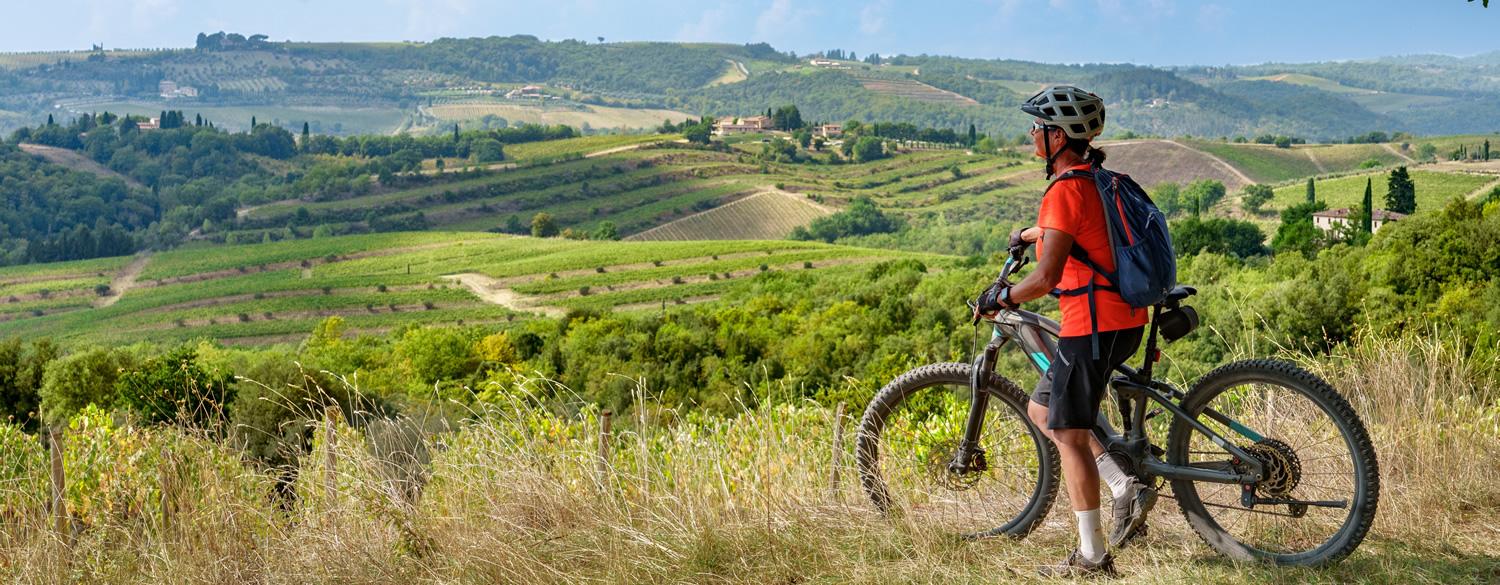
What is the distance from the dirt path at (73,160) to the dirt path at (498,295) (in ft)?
283

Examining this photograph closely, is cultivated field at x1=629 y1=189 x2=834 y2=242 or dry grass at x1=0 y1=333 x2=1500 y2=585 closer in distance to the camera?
dry grass at x1=0 y1=333 x2=1500 y2=585

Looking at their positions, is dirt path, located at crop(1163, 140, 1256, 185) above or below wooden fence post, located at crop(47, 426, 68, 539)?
below

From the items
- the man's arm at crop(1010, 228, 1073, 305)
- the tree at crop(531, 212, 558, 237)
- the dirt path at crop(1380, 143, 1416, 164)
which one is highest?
the man's arm at crop(1010, 228, 1073, 305)

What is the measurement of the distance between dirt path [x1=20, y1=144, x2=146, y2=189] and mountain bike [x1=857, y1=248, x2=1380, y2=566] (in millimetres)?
171067

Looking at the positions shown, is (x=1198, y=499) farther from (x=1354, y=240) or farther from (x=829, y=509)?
(x=1354, y=240)

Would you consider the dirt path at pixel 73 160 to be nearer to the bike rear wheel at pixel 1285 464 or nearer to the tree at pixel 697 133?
the tree at pixel 697 133

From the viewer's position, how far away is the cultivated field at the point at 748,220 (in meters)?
117

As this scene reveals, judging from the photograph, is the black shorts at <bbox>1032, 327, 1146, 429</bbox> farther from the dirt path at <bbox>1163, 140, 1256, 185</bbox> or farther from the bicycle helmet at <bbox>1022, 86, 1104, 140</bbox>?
the dirt path at <bbox>1163, 140, 1256, 185</bbox>

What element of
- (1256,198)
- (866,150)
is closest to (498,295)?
(1256,198)

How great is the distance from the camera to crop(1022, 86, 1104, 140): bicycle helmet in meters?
3.20

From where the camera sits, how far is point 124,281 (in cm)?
9900

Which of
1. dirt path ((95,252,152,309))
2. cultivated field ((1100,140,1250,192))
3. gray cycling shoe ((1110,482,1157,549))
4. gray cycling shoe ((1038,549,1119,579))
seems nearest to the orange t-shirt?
gray cycling shoe ((1110,482,1157,549))

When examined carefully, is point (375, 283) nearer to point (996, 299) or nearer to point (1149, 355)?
point (996, 299)

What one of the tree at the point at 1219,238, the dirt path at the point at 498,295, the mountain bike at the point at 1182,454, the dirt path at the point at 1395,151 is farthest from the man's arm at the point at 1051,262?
the dirt path at the point at 1395,151
